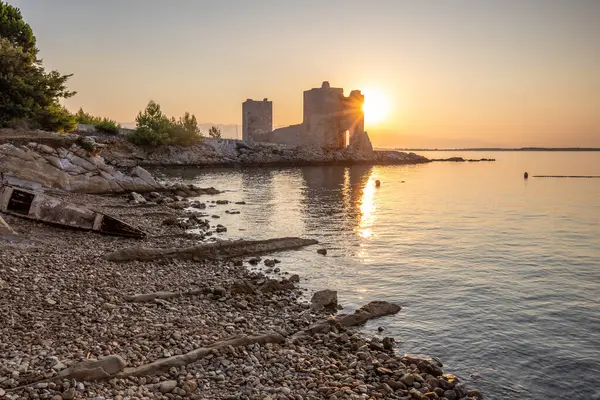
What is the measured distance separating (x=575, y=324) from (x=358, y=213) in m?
17.0

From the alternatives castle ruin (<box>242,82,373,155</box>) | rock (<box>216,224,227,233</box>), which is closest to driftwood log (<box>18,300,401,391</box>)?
rock (<box>216,224,227,233</box>)

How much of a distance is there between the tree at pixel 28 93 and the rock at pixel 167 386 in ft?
98.7

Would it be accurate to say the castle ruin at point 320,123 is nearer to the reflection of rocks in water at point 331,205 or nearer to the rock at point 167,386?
the reflection of rocks in water at point 331,205

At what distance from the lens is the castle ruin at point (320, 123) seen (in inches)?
3125

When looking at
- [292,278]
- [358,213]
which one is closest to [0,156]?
[292,278]

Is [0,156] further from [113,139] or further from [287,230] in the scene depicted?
[113,139]

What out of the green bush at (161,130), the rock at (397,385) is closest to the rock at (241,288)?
the rock at (397,385)

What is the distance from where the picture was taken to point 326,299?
10742mm

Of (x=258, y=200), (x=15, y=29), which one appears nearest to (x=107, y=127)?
(x=15, y=29)

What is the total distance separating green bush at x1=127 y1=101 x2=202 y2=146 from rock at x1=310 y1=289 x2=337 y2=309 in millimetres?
56232

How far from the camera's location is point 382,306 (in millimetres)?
10680

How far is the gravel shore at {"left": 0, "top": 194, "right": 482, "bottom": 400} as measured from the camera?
6.00 metres

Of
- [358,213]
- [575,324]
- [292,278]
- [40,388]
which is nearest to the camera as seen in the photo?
[40,388]

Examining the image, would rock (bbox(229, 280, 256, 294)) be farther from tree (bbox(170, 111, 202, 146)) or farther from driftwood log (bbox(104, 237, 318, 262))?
tree (bbox(170, 111, 202, 146))
